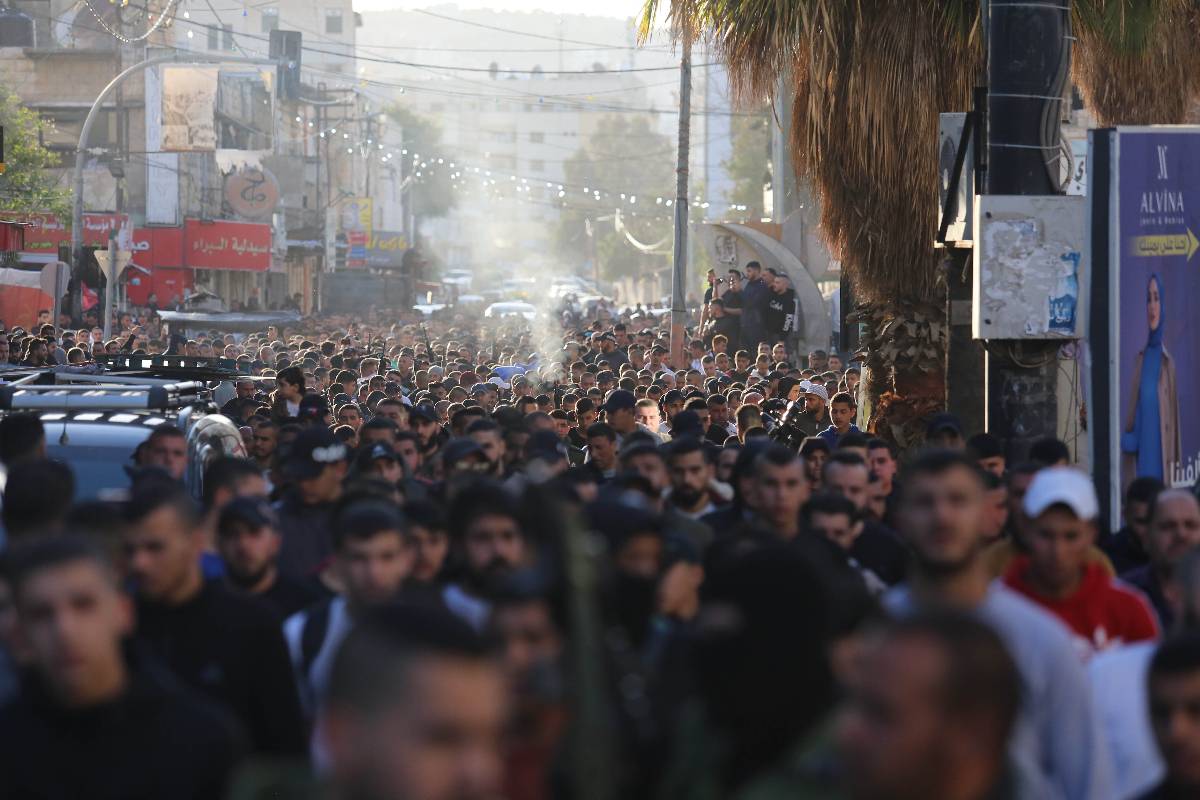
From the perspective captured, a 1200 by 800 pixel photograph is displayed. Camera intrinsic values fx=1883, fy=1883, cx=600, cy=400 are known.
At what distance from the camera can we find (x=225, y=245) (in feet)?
187

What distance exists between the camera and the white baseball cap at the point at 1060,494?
236 inches

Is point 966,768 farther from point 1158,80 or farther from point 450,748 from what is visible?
point 1158,80

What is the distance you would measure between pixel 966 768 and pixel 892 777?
0.56 feet

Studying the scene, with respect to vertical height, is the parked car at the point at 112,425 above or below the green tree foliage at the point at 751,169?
below

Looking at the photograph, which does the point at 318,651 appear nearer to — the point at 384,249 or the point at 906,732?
the point at 906,732

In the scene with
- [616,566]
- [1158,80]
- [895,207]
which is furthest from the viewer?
[1158,80]

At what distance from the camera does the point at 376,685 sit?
117 inches

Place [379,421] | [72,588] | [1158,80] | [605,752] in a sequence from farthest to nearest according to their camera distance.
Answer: [1158,80] → [379,421] → [72,588] → [605,752]

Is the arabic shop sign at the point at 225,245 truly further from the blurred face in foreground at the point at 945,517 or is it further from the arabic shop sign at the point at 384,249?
the blurred face in foreground at the point at 945,517

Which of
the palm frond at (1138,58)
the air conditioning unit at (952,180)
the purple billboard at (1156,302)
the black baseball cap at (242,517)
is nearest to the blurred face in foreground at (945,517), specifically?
the black baseball cap at (242,517)

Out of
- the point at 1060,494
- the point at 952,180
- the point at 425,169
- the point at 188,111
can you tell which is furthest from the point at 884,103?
the point at 425,169

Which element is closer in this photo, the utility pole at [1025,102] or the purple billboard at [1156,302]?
the purple billboard at [1156,302]

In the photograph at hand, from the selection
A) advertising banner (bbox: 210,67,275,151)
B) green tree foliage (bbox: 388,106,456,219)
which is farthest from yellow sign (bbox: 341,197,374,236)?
green tree foliage (bbox: 388,106,456,219)

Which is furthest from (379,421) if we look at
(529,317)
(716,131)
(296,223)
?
(716,131)
